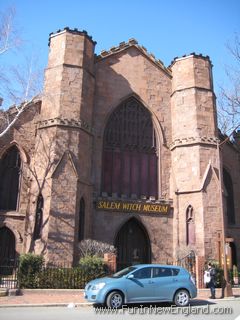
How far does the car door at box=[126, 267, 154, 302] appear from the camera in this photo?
37.2 ft

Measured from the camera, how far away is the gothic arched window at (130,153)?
2264cm

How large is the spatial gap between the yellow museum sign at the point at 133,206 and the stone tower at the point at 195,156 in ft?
2.67

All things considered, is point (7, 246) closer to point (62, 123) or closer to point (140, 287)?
point (62, 123)

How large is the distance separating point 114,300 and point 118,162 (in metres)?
12.5

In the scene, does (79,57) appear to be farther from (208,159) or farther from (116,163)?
(208,159)

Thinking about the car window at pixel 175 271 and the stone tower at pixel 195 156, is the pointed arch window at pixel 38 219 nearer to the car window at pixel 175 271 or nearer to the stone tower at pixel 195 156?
the stone tower at pixel 195 156

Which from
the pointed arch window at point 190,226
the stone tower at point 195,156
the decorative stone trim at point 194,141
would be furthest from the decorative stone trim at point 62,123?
the pointed arch window at point 190,226

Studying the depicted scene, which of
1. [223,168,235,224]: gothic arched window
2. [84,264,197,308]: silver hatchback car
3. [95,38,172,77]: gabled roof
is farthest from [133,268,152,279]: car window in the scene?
[95,38,172,77]: gabled roof

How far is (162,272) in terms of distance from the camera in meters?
12.3

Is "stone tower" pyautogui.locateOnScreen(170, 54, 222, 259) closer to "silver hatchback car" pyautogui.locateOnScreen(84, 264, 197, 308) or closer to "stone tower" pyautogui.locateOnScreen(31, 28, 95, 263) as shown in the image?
"stone tower" pyautogui.locateOnScreen(31, 28, 95, 263)

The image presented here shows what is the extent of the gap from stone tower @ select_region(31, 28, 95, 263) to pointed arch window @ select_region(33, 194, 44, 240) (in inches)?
17.4

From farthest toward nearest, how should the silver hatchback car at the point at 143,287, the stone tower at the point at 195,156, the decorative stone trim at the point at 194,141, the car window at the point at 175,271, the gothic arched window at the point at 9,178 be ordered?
the decorative stone trim at the point at 194,141
the gothic arched window at the point at 9,178
the stone tower at the point at 195,156
the car window at the point at 175,271
the silver hatchback car at the point at 143,287

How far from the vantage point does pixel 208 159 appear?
2178cm

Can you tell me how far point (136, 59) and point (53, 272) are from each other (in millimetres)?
15366
